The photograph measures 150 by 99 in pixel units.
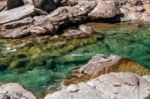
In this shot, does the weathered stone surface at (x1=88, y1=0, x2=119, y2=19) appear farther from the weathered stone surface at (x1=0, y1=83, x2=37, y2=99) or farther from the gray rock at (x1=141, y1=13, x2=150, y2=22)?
the weathered stone surface at (x1=0, y1=83, x2=37, y2=99)

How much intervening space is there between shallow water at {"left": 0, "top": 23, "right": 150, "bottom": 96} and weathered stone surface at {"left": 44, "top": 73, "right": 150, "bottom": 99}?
5.37 m

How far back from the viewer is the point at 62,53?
112 ft

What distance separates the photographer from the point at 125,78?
21.1 m

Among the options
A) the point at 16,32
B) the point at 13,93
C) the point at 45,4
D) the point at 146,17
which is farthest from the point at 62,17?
the point at 13,93

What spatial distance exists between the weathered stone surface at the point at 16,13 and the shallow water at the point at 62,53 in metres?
4.48

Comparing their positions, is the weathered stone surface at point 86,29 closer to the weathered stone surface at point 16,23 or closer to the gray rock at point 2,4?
the weathered stone surface at point 16,23

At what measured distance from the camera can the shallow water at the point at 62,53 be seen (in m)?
28.6

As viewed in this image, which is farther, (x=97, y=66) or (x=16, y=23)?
(x=16, y=23)

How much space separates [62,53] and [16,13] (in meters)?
11.6

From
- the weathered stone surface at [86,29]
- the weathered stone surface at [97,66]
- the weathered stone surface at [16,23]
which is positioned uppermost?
the weathered stone surface at [97,66]

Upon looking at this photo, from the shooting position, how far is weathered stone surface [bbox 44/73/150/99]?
768 inches

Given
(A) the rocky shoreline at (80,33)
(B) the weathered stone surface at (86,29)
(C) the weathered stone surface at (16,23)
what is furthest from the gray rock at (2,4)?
(B) the weathered stone surface at (86,29)

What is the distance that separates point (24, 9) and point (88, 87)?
1015 inches

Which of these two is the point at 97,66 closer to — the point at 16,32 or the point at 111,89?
the point at 111,89
